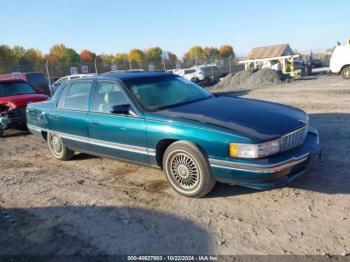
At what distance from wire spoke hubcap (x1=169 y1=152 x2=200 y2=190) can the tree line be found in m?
21.6

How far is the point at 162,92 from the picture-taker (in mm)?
5863

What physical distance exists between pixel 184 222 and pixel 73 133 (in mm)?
3100

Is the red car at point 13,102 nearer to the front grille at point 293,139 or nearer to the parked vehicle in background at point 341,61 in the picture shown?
the front grille at point 293,139

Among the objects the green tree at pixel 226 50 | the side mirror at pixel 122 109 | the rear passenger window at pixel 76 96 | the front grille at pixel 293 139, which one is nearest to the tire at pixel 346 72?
the front grille at pixel 293 139

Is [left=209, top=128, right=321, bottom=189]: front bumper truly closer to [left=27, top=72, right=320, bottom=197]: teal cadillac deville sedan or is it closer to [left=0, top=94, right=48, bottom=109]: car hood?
[left=27, top=72, right=320, bottom=197]: teal cadillac deville sedan

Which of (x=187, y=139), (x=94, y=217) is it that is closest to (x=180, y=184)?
(x=187, y=139)

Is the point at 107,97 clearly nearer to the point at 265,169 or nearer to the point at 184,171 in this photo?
the point at 184,171

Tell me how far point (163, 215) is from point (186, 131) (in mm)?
1033

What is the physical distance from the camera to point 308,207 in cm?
440

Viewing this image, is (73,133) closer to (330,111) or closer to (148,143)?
(148,143)

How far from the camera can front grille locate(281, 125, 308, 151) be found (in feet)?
15.1

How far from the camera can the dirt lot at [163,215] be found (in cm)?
382

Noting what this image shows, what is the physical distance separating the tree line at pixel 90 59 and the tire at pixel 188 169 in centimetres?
2157

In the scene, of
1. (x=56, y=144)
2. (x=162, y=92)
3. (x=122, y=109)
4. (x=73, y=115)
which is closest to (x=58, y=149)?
(x=56, y=144)
